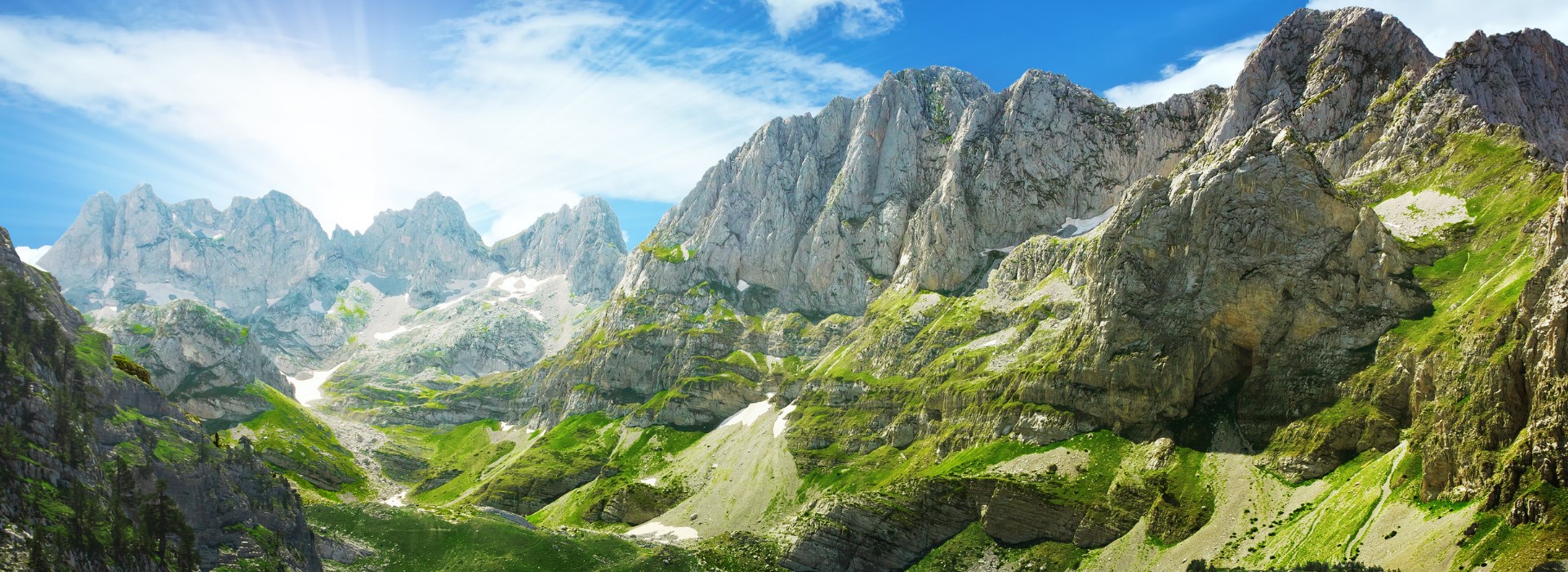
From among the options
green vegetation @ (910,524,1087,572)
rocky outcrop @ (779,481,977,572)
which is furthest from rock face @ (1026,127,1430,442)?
rocky outcrop @ (779,481,977,572)

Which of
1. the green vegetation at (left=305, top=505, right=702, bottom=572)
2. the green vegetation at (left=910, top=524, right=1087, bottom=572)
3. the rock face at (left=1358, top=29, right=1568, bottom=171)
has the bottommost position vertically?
the green vegetation at (left=910, top=524, right=1087, bottom=572)

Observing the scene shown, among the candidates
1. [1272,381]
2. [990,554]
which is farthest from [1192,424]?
[990,554]

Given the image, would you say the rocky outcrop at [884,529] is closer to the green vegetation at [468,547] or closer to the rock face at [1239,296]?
the green vegetation at [468,547]

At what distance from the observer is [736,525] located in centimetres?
19262

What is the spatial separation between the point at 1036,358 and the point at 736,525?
73.7 meters

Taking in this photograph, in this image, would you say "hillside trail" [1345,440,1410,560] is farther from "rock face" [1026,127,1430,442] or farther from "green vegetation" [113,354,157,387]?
"green vegetation" [113,354,157,387]

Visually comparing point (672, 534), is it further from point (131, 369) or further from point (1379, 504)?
point (1379, 504)

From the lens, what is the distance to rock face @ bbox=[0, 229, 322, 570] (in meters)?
78.7

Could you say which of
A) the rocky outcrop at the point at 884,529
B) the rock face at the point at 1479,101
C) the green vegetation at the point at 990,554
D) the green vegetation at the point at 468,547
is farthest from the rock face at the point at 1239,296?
the green vegetation at the point at 468,547

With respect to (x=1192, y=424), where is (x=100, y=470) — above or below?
above

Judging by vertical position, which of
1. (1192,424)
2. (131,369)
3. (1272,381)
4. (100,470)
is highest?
(131,369)

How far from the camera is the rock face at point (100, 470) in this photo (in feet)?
258

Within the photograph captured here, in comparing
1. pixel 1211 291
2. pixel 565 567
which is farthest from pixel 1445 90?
pixel 565 567

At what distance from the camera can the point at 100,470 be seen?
8788cm
